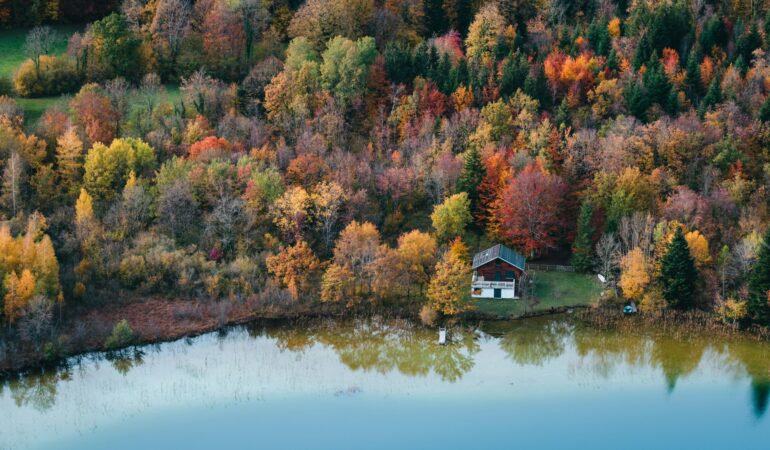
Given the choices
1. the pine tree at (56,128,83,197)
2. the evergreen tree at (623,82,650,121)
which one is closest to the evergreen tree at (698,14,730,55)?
the evergreen tree at (623,82,650,121)

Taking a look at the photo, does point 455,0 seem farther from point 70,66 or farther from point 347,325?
point 347,325

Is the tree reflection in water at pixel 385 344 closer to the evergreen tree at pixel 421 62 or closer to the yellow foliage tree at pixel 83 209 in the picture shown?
the yellow foliage tree at pixel 83 209

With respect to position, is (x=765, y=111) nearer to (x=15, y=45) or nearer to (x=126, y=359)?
(x=126, y=359)

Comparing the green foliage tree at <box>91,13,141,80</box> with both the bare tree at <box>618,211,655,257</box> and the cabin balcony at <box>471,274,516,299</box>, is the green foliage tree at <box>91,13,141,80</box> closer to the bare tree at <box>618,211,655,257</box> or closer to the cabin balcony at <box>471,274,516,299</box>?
the cabin balcony at <box>471,274,516,299</box>

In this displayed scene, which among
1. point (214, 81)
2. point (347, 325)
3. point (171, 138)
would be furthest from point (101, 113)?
point (347, 325)

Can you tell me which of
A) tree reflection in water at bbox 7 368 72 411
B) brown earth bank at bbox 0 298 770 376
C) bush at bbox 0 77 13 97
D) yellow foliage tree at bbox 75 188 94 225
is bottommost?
tree reflection in water at bbox 7 368 72 411

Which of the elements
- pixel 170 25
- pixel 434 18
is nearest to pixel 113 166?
pixel 170 25

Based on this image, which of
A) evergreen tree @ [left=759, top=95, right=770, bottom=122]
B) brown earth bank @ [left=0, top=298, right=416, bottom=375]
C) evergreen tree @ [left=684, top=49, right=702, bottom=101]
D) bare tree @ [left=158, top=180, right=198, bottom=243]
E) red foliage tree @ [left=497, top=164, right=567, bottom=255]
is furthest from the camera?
evergreen tree @ [left=684, top=49, right=702, bottom=101]
